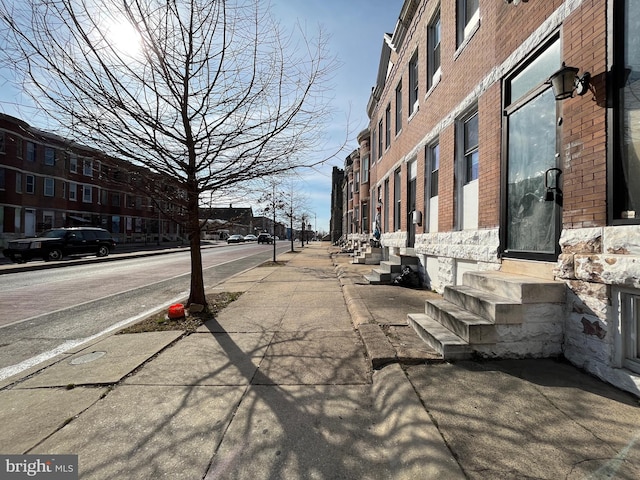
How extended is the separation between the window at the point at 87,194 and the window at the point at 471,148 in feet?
134

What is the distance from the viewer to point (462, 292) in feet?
14.3

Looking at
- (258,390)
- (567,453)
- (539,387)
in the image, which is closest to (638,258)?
(539,387)

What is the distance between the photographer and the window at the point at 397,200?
11716 mm

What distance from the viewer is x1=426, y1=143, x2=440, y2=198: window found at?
330 inches

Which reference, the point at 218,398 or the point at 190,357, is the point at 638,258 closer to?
the point at 218,398

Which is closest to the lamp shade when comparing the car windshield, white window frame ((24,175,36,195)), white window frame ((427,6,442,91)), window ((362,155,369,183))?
white window frame ((427,6,442,91))

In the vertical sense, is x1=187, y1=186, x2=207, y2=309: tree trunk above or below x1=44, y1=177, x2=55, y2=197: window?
below

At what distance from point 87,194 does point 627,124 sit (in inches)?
1740

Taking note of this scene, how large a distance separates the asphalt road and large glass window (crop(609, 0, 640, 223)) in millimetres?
6988

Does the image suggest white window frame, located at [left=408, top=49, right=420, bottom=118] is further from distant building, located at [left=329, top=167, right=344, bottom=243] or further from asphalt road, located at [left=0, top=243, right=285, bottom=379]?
distant building, located at [left=329, top=167, right=344, bottom=243]

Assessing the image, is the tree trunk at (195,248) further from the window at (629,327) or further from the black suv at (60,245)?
the black suv at (60,245)

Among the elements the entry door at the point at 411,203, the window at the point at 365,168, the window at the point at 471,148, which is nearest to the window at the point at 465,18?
the window at the point at 471,148

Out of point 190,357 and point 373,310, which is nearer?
point 190,357

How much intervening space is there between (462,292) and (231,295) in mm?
5477
